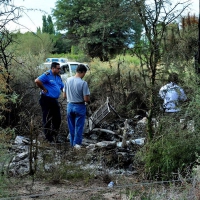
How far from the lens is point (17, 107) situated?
852 centimetres

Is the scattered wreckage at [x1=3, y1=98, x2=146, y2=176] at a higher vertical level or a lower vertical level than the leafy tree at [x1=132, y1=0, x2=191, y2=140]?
lower

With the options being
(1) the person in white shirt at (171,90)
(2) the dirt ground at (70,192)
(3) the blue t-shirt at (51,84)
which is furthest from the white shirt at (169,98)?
(3) the blue t-shirt at (51,84)

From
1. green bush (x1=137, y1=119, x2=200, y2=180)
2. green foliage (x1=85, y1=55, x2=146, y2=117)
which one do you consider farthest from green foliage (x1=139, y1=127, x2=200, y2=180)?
green foliage (x1=85, y1=55, x2=146, y2=117)

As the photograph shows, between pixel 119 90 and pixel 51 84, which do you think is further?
pixel 119 90

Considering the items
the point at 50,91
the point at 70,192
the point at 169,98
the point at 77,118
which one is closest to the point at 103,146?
the point at 77,118

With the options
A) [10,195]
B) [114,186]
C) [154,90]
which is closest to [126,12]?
[154,90]

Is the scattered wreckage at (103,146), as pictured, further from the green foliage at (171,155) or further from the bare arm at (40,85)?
the bare arm at (40,85)

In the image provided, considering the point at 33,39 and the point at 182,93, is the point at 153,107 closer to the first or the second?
the point at 182,93

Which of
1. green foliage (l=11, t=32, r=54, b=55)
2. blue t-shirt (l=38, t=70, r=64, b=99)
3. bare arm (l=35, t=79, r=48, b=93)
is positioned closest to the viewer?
bare arm (l=35, t=79, r=48, b=93)

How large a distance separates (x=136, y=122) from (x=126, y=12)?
4.42 meters

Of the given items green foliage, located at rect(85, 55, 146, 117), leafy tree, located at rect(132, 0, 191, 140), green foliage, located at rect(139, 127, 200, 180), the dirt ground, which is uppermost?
leafy tree, located at rect(132, 0, 191, 140)

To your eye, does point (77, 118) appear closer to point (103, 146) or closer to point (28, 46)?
point (103, 146)

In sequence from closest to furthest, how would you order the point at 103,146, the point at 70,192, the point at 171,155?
the point at 70,192 < the point at 171,155 < the point at 103,146

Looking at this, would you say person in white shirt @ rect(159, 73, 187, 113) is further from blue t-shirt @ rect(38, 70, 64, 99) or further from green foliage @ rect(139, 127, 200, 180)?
blue t-shirt @ rect(38, 70, 64, 99)
